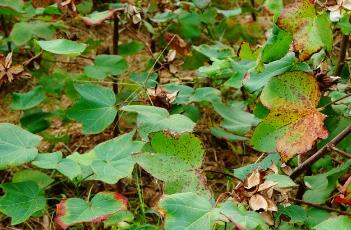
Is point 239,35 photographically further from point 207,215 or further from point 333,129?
point 207,215

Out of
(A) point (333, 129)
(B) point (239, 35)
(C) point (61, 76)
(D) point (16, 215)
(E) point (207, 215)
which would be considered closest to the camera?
(E) point (207, 215)

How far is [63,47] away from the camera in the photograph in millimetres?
1205

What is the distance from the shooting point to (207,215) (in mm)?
839

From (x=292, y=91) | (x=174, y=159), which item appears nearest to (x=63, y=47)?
(x=174, y=159)

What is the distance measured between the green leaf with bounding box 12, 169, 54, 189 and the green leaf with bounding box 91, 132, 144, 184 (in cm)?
31

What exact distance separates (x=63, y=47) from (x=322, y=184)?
2.06 ft

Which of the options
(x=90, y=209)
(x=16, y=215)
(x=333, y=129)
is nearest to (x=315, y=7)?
(x=333, y=129)

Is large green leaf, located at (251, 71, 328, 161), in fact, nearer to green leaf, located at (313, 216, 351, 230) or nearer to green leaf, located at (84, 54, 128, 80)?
green leaf, located at (313, 216, 351, 230)

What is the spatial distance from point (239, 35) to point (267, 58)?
98 centimetres

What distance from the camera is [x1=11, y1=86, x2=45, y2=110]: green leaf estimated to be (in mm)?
1455

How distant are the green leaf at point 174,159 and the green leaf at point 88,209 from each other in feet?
0.35

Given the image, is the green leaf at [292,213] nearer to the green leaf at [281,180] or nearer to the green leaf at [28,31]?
the green leaf at [281,180]

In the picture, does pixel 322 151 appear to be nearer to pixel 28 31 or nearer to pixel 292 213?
pixel 292 213

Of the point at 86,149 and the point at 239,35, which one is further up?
the point at 239,35
